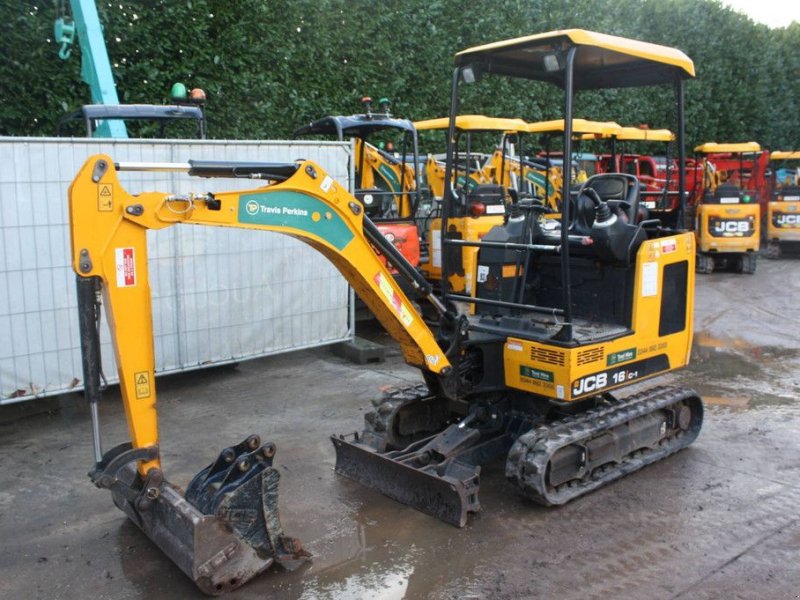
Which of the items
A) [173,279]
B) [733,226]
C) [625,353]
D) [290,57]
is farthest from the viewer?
[733,226]

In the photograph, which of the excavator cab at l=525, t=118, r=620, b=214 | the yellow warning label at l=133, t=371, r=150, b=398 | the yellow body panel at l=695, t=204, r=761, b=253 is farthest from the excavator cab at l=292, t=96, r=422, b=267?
the yellow body panel at l=695, t=204, r=761, b=253

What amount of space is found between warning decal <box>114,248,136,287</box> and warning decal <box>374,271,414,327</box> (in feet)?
4.60

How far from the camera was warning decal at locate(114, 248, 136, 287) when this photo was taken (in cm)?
370

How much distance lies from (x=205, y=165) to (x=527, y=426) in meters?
2.77

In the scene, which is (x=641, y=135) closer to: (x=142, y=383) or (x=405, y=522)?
(x=405, y=522)

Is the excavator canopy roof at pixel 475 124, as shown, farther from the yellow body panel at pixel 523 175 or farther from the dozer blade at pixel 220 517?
the dozer blade at pixel 220 517

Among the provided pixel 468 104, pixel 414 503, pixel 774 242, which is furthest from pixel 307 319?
pixel 774 242

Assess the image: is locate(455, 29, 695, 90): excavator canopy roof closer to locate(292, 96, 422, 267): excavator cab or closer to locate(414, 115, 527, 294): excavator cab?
locate(414, 115, 527, 294): excavator cab

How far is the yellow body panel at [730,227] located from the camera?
1465 centimetres

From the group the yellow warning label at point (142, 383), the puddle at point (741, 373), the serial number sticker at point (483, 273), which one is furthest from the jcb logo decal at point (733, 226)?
the yellow warning label at point (142, 383)

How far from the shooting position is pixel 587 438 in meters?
5.07

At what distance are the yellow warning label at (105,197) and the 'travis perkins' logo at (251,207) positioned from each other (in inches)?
25.6

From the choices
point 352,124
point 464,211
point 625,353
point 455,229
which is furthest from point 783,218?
point 625,353

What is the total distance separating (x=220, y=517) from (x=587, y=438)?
2.38m
